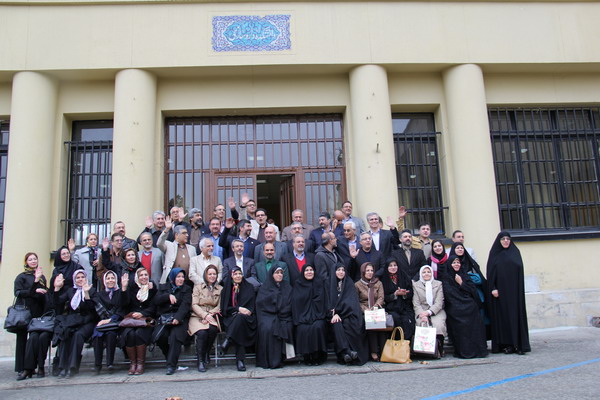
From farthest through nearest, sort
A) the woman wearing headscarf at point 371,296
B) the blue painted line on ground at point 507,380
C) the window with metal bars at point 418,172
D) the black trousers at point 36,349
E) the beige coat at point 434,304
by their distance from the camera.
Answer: the window with metal bars at point 418,172
the beige coat at point 434,304
the woman wearing headscarf at point 371,296
the black trousers at point 36,349
the blue painted line on ground at point 507,380

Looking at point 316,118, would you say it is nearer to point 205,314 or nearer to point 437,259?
point 437,259

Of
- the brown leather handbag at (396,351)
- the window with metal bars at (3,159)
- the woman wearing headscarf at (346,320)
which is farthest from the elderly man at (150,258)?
the window with metal bars at (3,159)

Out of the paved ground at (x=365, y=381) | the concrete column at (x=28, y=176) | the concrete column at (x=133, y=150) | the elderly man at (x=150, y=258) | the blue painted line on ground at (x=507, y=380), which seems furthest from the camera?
the concrete column at (x=133, y=150)

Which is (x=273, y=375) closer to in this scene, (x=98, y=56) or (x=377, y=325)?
(x=377, y=325)

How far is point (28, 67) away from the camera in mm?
9930

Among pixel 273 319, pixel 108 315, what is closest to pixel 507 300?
pixel 273 319

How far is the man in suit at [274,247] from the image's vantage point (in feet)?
25.8

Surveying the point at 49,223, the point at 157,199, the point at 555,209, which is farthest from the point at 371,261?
the point at 49,223

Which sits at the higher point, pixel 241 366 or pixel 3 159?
pixel 3 159

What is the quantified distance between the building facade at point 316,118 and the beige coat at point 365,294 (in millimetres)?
2681

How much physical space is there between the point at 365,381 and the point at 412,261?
248 cm

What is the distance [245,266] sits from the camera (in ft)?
25.2

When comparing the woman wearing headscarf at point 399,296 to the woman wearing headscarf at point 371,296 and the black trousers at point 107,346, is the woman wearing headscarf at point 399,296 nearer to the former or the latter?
the woman wearing headscarf at point 371,296

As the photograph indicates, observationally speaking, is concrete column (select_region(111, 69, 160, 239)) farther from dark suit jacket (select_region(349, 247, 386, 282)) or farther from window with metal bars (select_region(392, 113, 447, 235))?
window with metal bars (select_region(392, 113, 447, 235))
